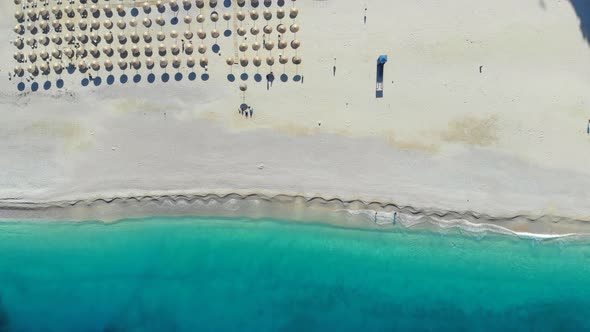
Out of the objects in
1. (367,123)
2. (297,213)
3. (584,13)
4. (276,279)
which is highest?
(584,13)

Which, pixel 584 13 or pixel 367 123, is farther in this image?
pixel 367 123

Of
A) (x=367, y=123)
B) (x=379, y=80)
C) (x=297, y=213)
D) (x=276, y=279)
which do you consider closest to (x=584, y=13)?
(x=379, y=80)

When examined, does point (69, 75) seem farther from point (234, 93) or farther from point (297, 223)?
point (297, 223)

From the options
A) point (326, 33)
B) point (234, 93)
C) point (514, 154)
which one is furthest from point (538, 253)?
point (234, 93)

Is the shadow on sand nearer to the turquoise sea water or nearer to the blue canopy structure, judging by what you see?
the blue canopy structure

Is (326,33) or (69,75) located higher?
(326,33)

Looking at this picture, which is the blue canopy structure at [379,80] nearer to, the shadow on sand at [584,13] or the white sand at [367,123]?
the white sand at [367,123]

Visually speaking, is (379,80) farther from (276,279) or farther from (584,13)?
(276,279)

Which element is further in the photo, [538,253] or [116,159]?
[116,159]

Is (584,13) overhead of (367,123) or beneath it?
overhead
